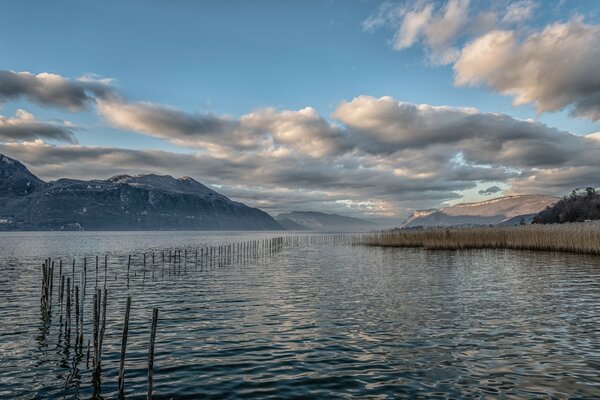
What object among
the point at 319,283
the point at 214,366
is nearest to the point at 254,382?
the point at 214,366

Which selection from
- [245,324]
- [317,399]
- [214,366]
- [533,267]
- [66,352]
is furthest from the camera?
[533,267]

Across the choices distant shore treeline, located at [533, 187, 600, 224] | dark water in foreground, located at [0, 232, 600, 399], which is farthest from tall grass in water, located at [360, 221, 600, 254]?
distant shore treeline, located at [533, 187, 600, 224]

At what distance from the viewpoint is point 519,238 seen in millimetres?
63156

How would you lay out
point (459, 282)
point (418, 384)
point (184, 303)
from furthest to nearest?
point (459, 282), point (184, 303), point (418, 384)

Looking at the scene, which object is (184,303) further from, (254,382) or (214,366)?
(254,382)

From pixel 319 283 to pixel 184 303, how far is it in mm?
12403

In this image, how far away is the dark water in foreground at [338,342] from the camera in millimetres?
12422

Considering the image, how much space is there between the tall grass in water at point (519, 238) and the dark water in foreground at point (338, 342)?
68.0 feet

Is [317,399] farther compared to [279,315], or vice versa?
[279,315]

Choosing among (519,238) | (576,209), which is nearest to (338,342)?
(519,238)

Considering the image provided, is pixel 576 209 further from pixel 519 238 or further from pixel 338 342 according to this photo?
pixel 338 342

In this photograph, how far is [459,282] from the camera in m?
33.4

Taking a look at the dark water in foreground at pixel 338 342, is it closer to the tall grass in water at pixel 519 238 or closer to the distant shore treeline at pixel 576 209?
the tall grass in water at pixel 519 238

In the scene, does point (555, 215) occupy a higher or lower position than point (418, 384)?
higher
